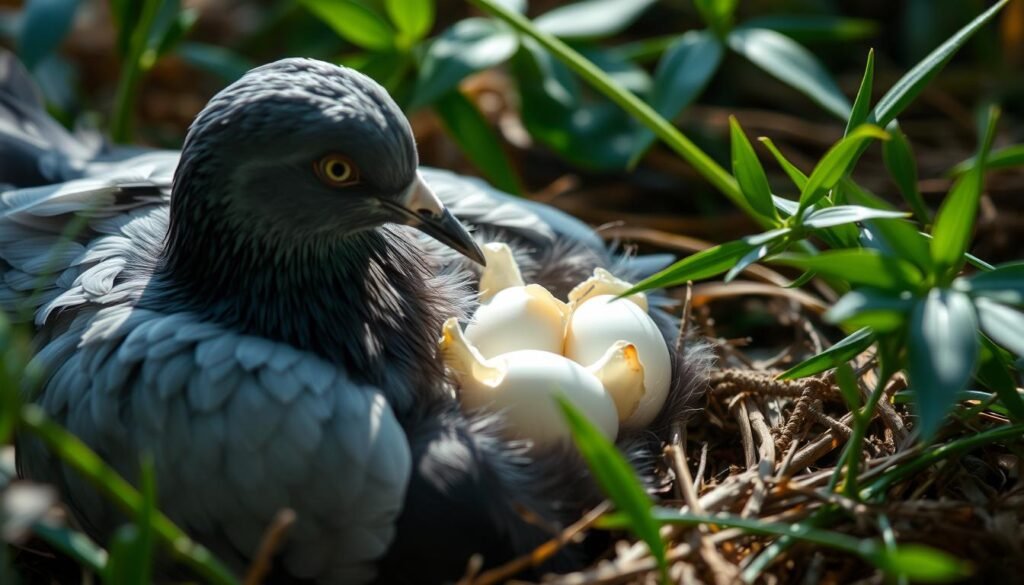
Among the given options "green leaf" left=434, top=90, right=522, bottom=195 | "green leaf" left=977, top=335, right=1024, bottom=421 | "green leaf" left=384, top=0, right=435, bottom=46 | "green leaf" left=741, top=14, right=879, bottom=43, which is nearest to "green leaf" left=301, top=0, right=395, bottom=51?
"green leaf" left=384, top=0, right=435, bottom=46

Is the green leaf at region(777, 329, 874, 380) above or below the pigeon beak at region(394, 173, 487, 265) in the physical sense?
below

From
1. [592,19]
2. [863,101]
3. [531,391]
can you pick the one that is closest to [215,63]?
[592,19]

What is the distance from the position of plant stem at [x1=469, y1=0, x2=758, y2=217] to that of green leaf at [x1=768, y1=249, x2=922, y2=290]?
2.16 ft

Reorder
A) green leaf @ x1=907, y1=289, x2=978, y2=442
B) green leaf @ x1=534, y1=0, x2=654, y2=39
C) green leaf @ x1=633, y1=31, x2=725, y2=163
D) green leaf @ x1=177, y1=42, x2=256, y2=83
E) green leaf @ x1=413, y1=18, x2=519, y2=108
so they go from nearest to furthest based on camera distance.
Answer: green leaf @ x1=907, y1=289, x2=978, y2=442, green leaf @ x1=633, y1=31, x2=725, y2=163, green leaf @ x1=413, y1=18, x2=519, y2=108, green leaf @ x1=534, y1=0, x2=654, y2=39, green leaf @ x1=177, y1=42, x2=256, y2=83

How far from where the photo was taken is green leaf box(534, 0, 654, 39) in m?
2.89

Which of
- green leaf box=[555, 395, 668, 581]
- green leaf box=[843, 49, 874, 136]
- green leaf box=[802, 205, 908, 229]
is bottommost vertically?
green leaf box=[555, 395, 668, 581]

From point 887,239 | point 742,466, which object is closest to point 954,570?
point 887,239

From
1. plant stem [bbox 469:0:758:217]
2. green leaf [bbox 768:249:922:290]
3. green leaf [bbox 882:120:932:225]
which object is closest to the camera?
green leaf [bbox 768:249:922:290]

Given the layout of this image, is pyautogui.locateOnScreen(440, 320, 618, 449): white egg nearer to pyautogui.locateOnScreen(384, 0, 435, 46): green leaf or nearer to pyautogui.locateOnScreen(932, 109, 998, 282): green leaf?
pyautogui.locateOnScreen(932, 109, 998, 282): green leaf

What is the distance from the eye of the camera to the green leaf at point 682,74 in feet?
8.43

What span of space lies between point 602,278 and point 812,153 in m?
1.44

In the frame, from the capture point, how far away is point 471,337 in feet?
6.72

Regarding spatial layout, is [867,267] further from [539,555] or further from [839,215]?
[539,555]

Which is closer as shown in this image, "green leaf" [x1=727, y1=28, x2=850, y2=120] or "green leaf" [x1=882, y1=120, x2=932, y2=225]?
"green leaf" [x1=882, y1=120, x2=932, y2=225]
